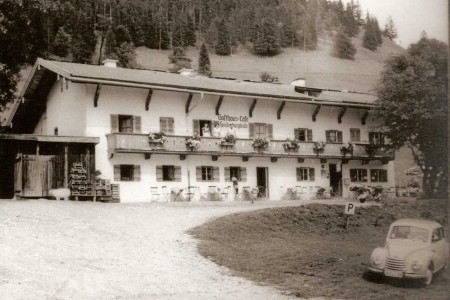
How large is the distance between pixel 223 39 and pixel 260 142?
9537 millimetres

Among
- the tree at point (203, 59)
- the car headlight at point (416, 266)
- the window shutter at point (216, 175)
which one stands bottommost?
the car headlight at point (416, 266)

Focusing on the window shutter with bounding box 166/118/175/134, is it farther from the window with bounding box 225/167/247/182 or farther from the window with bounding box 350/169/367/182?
the window with bounding box 350/169/367/182

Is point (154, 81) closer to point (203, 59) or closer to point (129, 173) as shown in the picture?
point (129, 173)

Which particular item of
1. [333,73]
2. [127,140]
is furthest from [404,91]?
[127,140]

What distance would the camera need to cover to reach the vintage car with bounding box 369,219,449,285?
16.0 feet

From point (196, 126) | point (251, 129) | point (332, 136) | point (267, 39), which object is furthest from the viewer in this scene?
point (196, 126)

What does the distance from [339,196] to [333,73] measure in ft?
9.10

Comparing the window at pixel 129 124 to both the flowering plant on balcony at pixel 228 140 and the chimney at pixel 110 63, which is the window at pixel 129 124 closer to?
the chimney at pixel 110 63

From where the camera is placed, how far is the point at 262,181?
21391 mm

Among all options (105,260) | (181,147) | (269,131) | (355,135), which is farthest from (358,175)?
(181,147)

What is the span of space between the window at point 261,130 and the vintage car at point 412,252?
13853mm

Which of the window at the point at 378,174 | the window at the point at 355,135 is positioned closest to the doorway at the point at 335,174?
the window at the point at 355,135

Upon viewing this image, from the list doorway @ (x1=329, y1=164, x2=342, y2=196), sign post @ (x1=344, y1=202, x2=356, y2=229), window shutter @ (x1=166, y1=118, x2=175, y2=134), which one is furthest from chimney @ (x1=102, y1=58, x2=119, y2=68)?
sign post @ (x1=344, y1=202, x2=356, y2=229)

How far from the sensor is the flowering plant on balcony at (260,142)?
62.2ft
